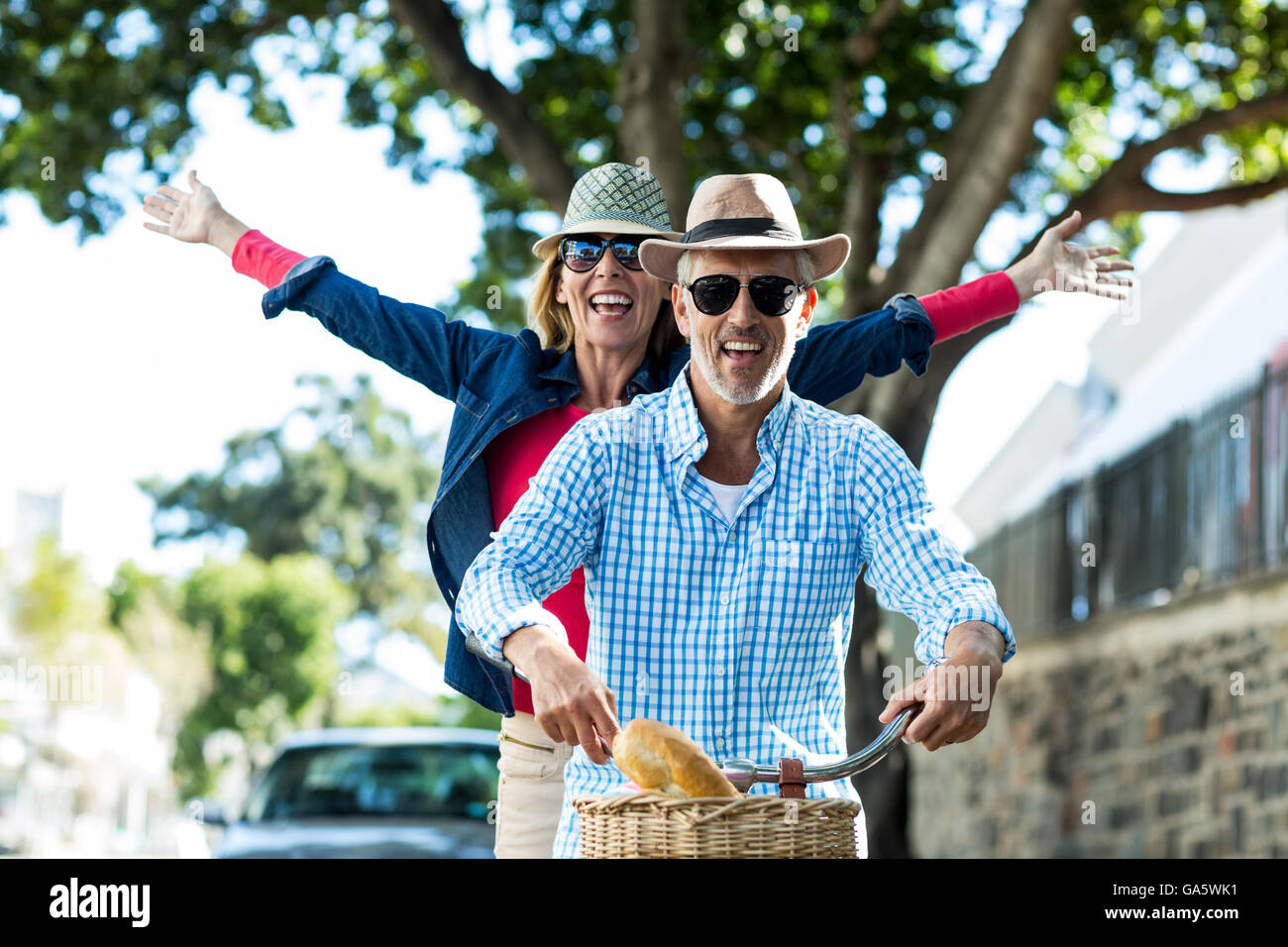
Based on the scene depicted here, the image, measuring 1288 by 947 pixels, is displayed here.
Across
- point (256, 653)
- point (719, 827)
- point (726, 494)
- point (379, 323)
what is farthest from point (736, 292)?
point (256, 653)

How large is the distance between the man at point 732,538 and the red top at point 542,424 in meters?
0.47

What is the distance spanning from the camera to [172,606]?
142 ft

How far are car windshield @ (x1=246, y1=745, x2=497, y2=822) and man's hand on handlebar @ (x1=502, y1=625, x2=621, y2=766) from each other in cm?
510

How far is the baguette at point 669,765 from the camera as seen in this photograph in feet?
6.99

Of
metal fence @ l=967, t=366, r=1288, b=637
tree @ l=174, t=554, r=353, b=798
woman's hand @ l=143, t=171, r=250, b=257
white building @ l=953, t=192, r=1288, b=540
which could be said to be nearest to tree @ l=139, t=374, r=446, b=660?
tree @ l=174, t=554, r=353, b=798

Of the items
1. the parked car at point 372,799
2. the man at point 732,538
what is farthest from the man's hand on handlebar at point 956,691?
the parked car at point 372,799

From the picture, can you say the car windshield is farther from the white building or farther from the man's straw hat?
the white building

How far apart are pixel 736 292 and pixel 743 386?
0.17 m

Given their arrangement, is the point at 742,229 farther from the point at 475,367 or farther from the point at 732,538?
the point at 475,367

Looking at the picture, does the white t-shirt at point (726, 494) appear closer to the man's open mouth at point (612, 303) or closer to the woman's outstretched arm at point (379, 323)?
the man's open mouth at point (612, 303)

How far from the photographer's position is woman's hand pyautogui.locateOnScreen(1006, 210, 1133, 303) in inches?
161

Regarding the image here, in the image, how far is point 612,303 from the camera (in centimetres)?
369
